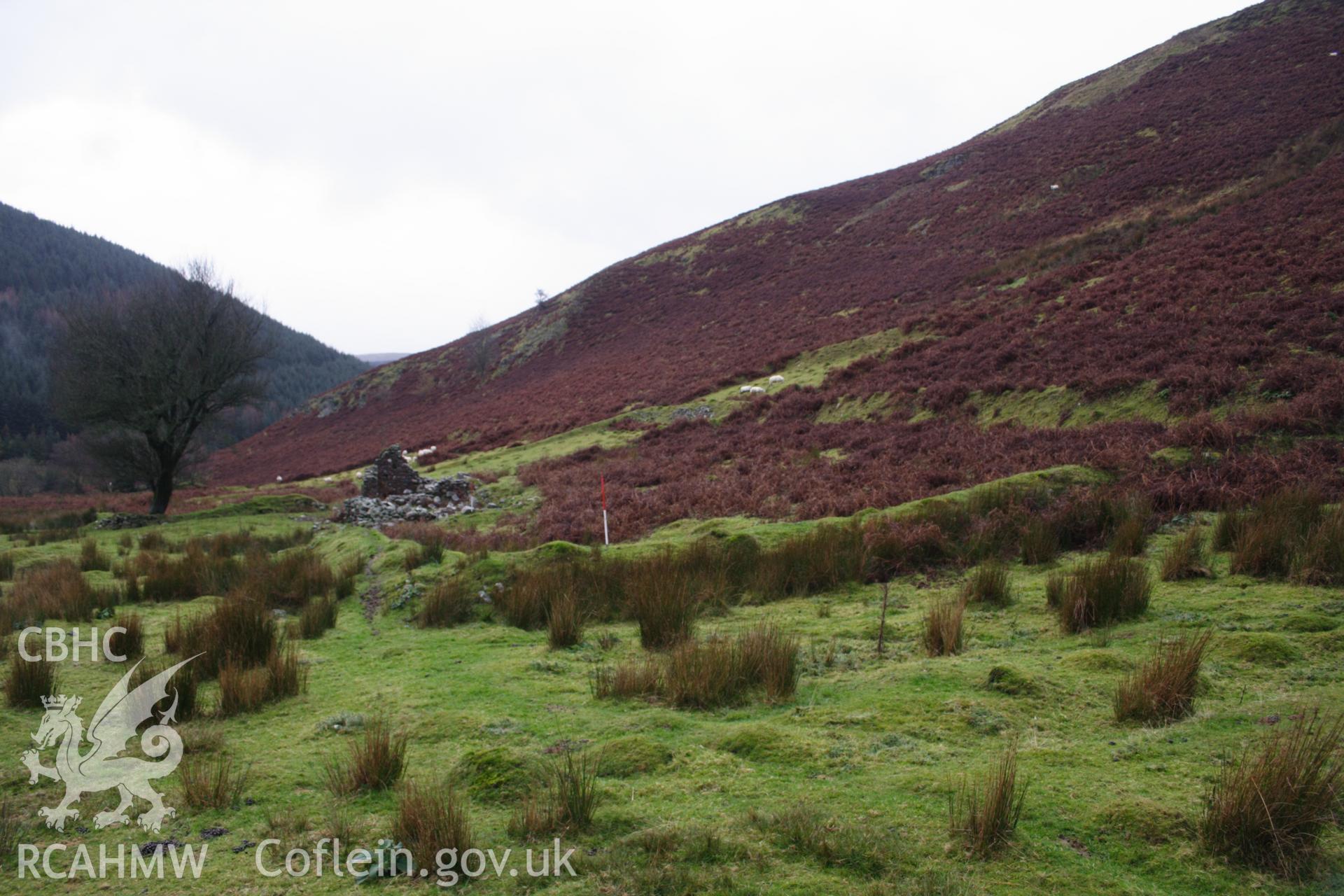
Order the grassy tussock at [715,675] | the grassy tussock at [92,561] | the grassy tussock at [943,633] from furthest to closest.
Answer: the grassy tussock at [92,561], the grassy tussock at [943,633], the grassy tussock at [715,675]

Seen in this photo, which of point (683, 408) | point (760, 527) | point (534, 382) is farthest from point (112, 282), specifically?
point (760, 527)

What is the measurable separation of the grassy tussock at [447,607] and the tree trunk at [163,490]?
770 inches

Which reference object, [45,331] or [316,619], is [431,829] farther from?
[45,331]

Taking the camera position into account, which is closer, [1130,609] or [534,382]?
[1130,609]

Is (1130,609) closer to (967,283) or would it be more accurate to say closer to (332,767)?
A: (332,767)

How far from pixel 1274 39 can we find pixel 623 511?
37.1 metres

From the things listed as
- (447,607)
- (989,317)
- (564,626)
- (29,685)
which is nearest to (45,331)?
(989,317)

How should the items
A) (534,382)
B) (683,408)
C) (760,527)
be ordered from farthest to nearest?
1. (534,382)
2. (683,408)
3. (760,527)

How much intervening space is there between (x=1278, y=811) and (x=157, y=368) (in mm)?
24931

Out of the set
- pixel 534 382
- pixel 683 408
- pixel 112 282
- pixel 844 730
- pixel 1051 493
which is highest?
pixel 112 282

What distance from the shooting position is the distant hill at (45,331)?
85.8 meters

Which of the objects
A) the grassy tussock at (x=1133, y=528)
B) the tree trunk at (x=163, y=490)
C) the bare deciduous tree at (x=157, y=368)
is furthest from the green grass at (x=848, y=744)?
the tree trunk at (x=163, y=490)

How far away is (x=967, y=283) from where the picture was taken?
24281 millimetres

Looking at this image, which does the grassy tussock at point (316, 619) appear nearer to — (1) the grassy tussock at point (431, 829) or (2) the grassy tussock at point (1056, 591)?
(1) the grassy tussock at point (431, 829)
